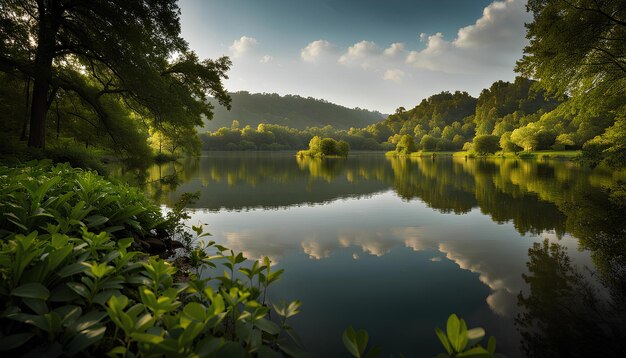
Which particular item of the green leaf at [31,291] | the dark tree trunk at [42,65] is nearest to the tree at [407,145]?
the dark tree trunk at [42,65]

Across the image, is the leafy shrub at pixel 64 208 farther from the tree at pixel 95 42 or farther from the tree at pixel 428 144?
the tree at pixel 428 144

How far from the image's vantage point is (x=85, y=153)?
14.8 m

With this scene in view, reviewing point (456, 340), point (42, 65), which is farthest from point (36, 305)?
point (42, 65)

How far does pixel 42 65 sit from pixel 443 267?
1684cm

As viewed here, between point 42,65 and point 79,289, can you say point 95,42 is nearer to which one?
point 42,65

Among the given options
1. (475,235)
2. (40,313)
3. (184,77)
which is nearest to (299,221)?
(475,235)

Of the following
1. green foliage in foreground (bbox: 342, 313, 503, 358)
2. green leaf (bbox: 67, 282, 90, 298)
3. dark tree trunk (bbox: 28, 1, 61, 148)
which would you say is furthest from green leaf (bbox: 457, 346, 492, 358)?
dark tree trunk (bbox: 28, 1, 61, 148)

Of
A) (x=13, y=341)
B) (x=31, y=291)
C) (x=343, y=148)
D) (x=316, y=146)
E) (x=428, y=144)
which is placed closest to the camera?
(x=13, y=341)

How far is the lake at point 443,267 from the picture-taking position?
14.5 feet

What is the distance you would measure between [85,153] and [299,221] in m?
11.4

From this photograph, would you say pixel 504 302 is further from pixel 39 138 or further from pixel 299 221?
pixel 39 138

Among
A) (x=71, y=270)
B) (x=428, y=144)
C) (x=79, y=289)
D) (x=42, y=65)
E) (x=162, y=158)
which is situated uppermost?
(x=428, y=144)

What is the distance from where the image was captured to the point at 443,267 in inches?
275

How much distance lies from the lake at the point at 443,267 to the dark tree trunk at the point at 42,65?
22.6 ft
